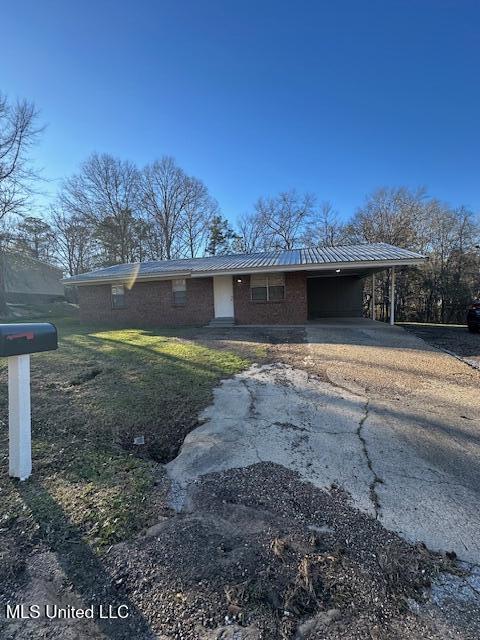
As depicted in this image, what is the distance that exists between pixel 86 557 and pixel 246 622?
101 centimetres

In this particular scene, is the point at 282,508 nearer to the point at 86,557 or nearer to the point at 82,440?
the point at 86,557

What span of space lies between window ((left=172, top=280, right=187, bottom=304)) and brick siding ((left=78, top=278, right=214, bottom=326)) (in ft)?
0.58

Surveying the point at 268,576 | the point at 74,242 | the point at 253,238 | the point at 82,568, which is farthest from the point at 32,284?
the point at 268,576

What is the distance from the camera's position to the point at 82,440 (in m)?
3.27

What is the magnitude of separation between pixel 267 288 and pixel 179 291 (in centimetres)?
428

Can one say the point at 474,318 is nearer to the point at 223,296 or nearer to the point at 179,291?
the point at 223,296

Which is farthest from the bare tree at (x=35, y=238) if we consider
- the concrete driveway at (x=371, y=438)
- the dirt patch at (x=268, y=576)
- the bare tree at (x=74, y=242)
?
the dirt patch at (x=268, y=576)

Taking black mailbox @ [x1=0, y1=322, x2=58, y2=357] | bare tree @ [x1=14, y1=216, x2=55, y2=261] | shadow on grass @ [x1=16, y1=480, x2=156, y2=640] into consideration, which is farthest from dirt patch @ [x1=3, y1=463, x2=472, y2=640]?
bare tree @ [x1=14, y1=216, x2=55, y2=261]

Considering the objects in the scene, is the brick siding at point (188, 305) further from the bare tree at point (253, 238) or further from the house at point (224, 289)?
the bare tree at point (253, 238)

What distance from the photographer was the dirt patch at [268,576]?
1.37 m

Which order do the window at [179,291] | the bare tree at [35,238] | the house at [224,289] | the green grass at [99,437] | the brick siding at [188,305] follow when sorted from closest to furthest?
the green grass at [99,437]
the house at [224,289]
the brick siding at [188,305]
the window at [179,291]
the bare tree at [35,238]

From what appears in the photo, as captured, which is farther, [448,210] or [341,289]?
[448,210]

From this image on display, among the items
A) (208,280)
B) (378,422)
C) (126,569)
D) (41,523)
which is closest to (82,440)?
(41,523)

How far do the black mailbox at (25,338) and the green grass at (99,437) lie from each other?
111cm
